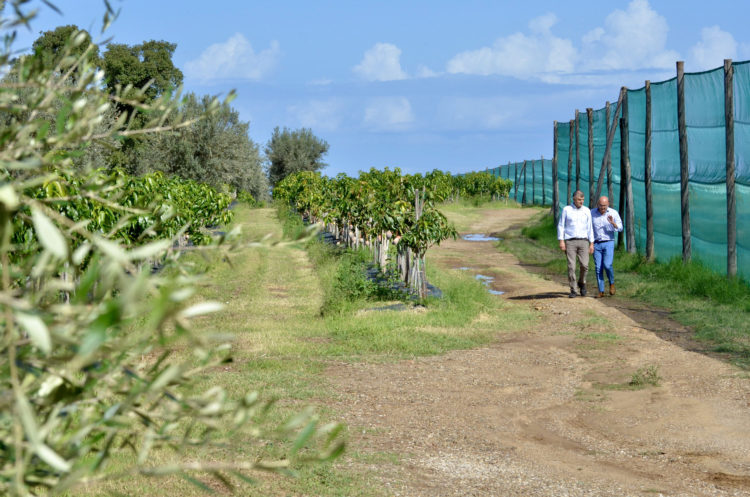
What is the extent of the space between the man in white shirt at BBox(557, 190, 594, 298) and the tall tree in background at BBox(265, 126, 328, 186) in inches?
1952

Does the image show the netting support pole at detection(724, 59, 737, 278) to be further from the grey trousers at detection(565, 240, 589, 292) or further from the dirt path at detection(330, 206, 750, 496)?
the dirt path at detection(330, 206, 750, 496)

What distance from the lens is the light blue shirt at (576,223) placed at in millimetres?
13133

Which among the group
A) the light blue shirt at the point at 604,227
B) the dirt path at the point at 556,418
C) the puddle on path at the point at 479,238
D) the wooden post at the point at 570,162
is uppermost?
the wooden post at the point at 570,162

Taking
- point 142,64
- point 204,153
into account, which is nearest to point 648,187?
point 204,153

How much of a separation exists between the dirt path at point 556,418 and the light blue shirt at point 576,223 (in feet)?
9.72

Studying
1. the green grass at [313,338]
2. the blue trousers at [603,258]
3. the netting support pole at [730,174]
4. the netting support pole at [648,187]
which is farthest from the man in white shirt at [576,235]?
the netting support pole at [648,187]

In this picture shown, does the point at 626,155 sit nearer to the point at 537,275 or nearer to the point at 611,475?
the point at 537,275

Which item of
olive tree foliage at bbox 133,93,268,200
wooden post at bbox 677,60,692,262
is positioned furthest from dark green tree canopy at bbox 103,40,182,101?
wooden post at bbox 677,60,692,262

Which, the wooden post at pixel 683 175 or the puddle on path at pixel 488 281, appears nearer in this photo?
the puddle on path at pixel 488 281

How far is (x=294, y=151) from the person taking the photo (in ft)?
206

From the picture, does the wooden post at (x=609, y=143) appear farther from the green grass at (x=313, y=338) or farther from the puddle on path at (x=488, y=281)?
the green grass at (x=313, y=338)

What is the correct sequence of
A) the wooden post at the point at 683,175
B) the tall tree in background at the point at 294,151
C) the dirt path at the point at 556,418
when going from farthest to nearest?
the tall tree in background at the point at 294,151 → the wooden post at the point at 683,175 → the dirt path at the point at 556,418

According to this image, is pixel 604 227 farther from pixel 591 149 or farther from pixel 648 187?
pixel 591 149

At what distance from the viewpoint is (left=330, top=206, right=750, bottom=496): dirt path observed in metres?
5.27
